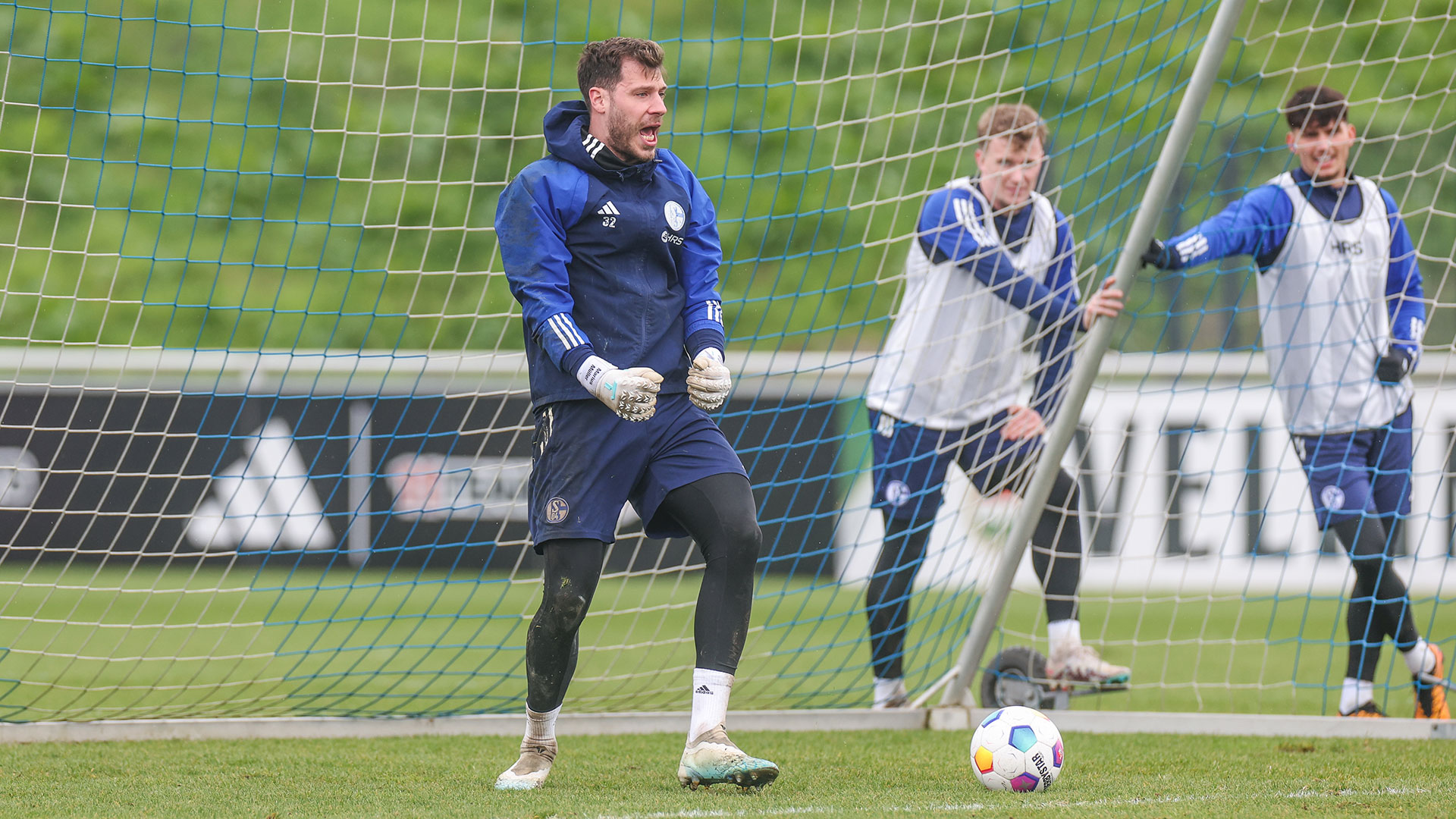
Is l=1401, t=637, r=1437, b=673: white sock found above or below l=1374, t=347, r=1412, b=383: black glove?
below

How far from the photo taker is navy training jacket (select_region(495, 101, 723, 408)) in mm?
3207

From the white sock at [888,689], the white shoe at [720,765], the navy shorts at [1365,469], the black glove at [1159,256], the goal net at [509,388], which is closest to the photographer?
the white shoe at [720,765]

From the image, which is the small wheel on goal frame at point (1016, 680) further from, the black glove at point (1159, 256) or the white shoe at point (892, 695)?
the black glove at point (1159, 256)

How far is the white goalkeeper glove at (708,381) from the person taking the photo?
10.5ft

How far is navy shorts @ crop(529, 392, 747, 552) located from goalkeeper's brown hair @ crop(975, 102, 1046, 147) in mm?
1793

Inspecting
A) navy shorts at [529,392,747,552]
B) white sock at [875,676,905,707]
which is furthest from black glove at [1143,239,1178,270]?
navy shorts at [529,392,747,552]

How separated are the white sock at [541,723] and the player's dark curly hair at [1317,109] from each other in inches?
113

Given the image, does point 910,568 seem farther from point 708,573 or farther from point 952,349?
point 708,573

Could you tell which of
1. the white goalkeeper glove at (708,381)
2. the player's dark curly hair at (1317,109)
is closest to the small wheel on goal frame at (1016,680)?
the player's dark curly hair at (1317,109)

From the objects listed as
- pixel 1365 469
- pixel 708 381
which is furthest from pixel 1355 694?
pixel 708 381

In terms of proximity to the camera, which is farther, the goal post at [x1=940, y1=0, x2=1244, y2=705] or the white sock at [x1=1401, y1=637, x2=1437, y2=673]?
the white sock at [x1=1401, y1=637, x2=1437, y2=673]

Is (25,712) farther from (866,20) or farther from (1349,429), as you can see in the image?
(866,20)

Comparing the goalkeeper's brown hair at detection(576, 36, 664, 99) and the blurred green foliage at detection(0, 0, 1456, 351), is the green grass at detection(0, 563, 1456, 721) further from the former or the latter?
the blurred green foliage at detection(0, 0, 1456, 351)

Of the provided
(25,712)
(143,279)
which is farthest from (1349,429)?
(143,279)
